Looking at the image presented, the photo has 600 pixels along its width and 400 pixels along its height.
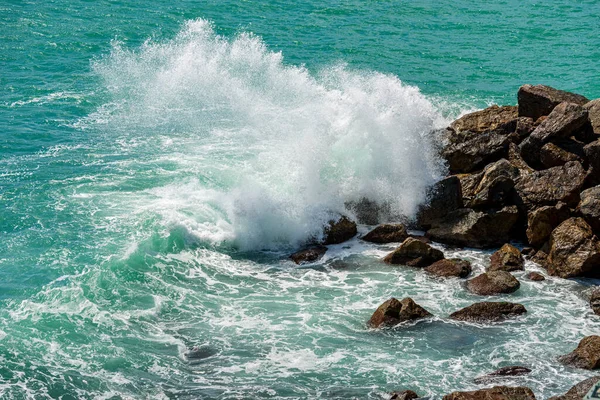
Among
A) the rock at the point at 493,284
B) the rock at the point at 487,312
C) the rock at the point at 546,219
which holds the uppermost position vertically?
the rock at the point at 546,219

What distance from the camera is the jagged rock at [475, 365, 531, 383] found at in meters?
15.3

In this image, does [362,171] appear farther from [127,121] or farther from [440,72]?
[440,72]

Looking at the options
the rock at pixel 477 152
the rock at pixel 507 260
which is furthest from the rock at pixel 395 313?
the rock at pixel 477 152

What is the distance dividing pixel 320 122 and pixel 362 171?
101 inches

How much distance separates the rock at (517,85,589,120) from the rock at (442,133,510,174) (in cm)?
154

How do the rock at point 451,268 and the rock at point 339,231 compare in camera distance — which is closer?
the rock at point 451,268

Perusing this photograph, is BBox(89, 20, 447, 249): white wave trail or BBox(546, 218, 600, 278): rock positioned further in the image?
BBox(89, 20, 447, 249): white wave trail

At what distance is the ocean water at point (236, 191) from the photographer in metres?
16.2

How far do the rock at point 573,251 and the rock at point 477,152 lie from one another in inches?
147

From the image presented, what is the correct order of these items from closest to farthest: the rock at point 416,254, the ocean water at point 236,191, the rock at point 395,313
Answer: the ocean water at point 236,191 → the rock at point 395,313 → the rock at point 416,254

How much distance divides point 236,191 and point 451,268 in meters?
6.97

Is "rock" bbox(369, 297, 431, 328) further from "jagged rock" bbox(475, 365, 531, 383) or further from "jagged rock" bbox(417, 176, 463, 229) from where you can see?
"jagged rock" bbox(417, 176, 463, 229)

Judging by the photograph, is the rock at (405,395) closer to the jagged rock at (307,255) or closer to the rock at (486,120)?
the jagged rock at (307,255)

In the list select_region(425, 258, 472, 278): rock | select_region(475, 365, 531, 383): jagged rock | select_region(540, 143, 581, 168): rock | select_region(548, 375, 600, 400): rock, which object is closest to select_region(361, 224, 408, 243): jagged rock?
select_region(425, 258, 472, 278): rock
